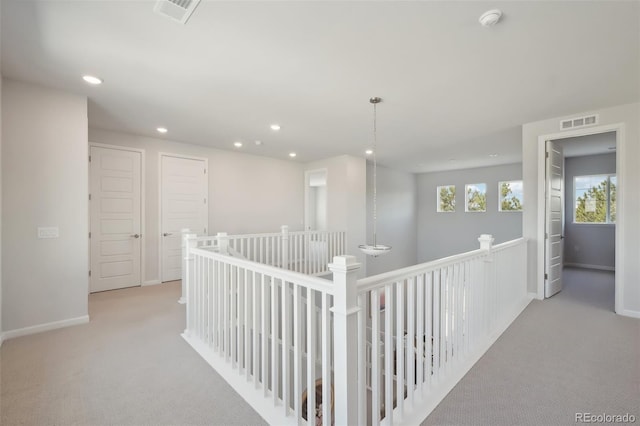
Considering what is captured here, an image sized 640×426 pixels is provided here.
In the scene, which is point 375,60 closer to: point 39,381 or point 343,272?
point 343,272

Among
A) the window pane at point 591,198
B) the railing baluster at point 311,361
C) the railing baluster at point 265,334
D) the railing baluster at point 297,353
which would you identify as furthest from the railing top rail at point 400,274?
the window pane at point 591,198

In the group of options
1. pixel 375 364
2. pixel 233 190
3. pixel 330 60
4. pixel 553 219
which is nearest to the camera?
pixel 375 364

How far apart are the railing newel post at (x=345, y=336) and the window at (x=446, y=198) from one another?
331 inches

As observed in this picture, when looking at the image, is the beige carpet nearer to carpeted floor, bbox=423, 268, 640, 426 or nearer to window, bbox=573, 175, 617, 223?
carpeted floor, bbox=423, 268, 640, 426

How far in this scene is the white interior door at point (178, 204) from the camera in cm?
520

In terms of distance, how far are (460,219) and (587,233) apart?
2838mm

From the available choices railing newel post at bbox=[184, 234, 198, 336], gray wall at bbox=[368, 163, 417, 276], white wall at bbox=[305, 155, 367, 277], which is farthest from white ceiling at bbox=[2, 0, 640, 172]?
gray wall at bbox=[368, 163, 417, 276]

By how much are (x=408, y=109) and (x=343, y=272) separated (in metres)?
2.98

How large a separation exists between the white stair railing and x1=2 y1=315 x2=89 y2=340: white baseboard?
1.41 meters

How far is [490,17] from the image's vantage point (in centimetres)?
189

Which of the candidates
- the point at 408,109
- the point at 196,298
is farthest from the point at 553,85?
the point at 196,298

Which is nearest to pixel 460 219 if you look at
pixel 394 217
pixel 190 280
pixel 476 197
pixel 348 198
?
pixel 476 197

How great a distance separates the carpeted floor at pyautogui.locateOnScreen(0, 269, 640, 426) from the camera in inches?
71.5

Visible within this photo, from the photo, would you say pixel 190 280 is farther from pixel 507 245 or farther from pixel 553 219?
pixel 553 219
